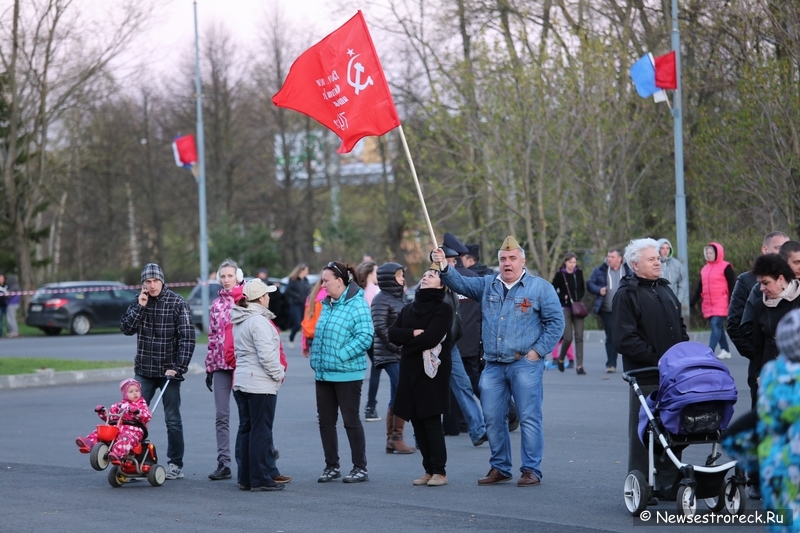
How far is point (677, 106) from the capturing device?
23.8m

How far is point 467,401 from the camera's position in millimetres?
10867

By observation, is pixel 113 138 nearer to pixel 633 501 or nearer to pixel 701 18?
pixel 701 18

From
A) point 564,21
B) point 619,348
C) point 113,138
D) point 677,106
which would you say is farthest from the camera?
point 113,138

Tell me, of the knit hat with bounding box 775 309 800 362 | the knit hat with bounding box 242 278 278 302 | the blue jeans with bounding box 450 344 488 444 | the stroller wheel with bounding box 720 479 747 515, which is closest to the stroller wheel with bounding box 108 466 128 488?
the knit hat with bounding box 242 278 278 302

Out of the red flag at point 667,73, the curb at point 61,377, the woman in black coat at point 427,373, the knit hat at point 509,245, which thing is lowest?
the curb at point 61,377

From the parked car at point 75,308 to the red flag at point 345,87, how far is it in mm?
24564

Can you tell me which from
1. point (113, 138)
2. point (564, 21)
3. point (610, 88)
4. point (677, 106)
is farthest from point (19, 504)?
point (113, 138)

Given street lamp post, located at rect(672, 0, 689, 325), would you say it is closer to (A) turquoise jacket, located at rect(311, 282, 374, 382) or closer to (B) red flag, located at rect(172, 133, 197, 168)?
(A) turquoise jacket, located at rect(311, 282, 374, 382)

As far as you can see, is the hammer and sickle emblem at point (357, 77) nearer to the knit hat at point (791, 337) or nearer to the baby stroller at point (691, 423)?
the baby stroller at point (691, 423)

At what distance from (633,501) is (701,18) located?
22.0 meters

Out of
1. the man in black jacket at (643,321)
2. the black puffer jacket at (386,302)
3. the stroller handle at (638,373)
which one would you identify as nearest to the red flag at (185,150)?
the black puffer jacket at (386,302)

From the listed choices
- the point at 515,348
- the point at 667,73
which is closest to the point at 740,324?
the point at 515,348

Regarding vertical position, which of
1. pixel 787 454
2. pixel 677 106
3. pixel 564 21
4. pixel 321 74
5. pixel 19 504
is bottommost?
pixel 19 504

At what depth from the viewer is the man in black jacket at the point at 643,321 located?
25.1 ft
